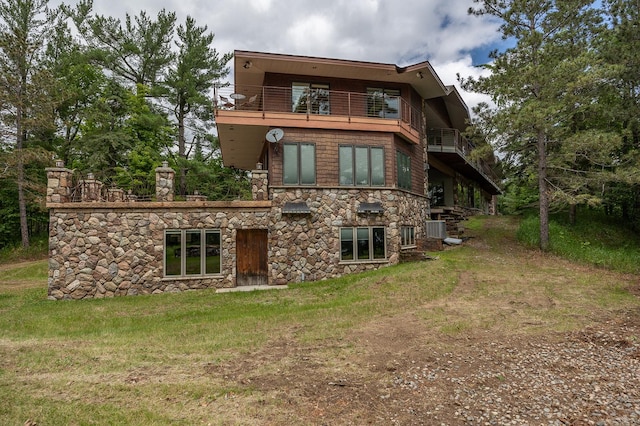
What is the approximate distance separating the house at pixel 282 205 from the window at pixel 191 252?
1.5 inches

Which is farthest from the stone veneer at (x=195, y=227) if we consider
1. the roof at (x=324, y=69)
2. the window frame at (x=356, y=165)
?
the roof at (x=324, y=69)

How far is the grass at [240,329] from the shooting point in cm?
462

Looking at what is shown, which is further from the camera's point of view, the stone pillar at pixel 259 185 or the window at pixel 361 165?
the window at pixel 361 165

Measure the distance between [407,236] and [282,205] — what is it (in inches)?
232

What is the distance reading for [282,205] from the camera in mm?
13977

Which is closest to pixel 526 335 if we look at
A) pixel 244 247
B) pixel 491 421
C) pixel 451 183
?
pixel 491 421

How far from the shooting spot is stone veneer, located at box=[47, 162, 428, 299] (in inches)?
489

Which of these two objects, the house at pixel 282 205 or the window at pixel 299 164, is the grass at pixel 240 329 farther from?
the window at pixel 299 164

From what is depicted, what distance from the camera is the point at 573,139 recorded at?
14.6m

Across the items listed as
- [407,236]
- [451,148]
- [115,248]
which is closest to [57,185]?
[115,248]

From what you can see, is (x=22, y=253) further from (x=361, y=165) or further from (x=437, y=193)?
(x=437, y=193)

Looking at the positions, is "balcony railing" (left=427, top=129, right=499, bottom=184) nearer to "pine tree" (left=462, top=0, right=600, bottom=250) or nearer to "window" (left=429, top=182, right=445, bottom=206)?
"window" (left=429, top=182, right=445, bottom=206)

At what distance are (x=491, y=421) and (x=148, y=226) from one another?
39.8 feet

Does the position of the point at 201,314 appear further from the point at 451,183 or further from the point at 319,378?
the point at 451,183
